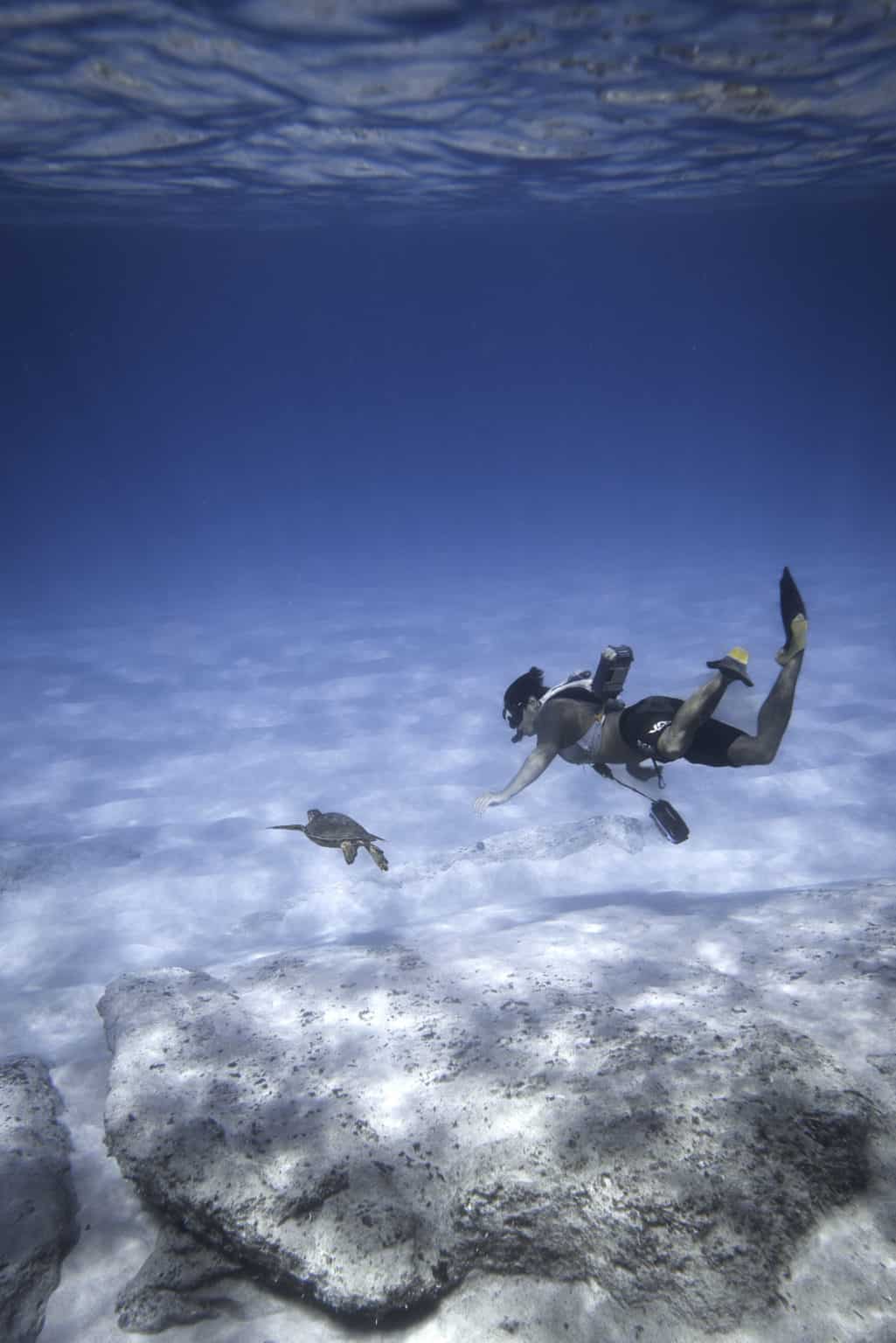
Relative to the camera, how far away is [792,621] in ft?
16.1

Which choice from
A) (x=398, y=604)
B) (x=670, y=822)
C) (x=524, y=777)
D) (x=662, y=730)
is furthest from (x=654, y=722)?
(x=398, y=604)

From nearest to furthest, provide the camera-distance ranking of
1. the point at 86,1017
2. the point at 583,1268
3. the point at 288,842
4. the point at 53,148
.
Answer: the point at 583,1268, the point at 86,1017, the point at 288,842, the point at 53,148

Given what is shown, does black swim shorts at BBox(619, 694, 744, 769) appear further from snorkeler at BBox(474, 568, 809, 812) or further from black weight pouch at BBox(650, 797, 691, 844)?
black weight pouch at BBox(650, 797, 691, 844)

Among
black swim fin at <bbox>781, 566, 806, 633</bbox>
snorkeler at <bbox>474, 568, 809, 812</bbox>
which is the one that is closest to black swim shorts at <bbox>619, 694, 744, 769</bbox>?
snorkeler at <bbox>474, 568, 809, 812</bbox>

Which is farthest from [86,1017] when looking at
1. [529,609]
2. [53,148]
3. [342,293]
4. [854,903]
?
[342,293]

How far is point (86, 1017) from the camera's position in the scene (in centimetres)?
552

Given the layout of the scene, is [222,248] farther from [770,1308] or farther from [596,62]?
[770,1308]

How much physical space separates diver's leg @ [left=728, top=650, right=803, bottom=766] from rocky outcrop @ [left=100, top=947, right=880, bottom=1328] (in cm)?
223

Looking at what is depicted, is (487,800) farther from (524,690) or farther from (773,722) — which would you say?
(773,722)

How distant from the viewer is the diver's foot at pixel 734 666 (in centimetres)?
465

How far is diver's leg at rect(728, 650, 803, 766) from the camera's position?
16.1ft

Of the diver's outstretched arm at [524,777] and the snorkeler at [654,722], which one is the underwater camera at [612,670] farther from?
the diver's outstretched arm at [524,777]

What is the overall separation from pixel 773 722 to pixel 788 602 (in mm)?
886

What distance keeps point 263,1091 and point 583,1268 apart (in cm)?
155
